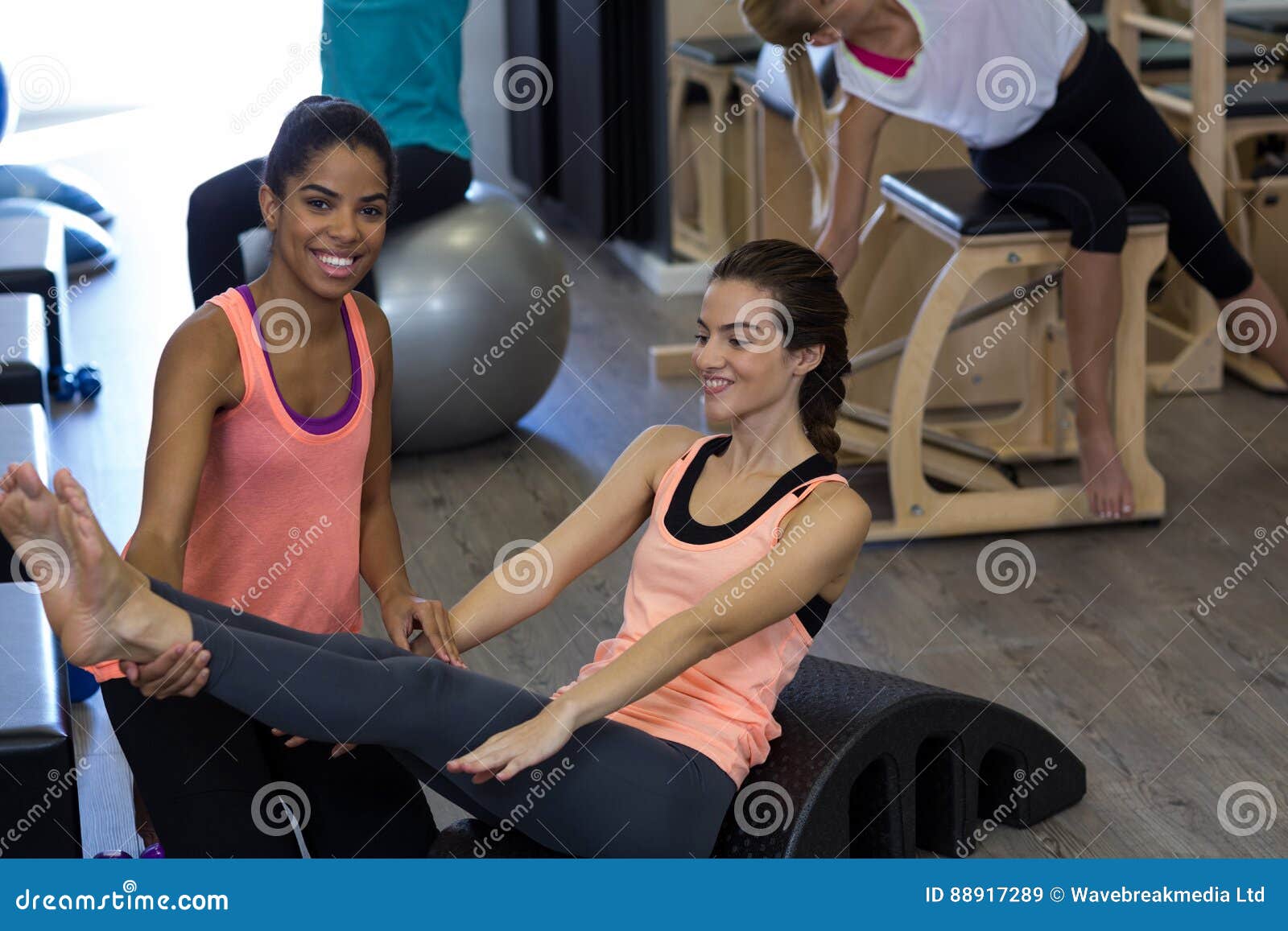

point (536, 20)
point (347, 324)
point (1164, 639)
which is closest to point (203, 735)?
point (347, 324)

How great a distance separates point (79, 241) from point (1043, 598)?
10.9ft

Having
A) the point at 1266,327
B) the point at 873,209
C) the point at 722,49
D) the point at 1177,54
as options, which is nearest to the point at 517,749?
the point at 1266,327

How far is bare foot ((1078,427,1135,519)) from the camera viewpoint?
2.80 meters

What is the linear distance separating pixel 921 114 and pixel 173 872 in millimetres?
1972

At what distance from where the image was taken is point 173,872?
126cm

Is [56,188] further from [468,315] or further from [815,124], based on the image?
[815,124]

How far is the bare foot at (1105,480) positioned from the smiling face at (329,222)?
1.63 m

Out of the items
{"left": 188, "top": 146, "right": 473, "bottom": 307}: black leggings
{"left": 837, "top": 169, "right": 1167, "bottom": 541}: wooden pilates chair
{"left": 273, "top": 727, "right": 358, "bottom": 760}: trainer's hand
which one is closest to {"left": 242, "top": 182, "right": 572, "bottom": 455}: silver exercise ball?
{"left": 188, "top": 146, "right": 473, "bottom": 307}: black leggings

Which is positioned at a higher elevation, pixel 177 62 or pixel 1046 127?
pixel 1046 127

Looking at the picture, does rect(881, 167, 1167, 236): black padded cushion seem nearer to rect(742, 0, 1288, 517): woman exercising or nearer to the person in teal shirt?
rect(742, 0, 1288, 517): woman exercising

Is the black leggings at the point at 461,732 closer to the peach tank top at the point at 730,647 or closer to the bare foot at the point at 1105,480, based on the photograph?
the peach tank top at the point at 730,647

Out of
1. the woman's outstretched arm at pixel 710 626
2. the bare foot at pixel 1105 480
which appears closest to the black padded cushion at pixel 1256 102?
the bare foot at pixel 1105 480

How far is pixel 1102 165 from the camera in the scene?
2.77 m

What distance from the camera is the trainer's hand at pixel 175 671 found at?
132 centimetres
